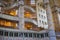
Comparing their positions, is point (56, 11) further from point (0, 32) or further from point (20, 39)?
point (0, 32)

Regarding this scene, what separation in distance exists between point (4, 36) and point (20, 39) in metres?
3.04

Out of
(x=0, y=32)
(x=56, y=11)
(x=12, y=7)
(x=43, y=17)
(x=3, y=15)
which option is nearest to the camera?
(x=0, y=32)

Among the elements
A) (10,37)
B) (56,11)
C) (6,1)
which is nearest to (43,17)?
(56,11)

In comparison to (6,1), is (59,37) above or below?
below

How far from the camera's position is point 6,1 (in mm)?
31547

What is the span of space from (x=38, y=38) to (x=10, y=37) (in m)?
5.34

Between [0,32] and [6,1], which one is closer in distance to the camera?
[0,32]

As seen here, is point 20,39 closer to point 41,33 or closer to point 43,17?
point 41,33

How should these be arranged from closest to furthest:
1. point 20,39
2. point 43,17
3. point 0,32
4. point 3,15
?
point 0,32
point 20,39
point 3,15
point 43,17

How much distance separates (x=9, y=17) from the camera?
26.4 meters

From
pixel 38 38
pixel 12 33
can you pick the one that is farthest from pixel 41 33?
pixel 12 33

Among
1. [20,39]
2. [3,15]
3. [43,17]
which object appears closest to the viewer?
[20,39]

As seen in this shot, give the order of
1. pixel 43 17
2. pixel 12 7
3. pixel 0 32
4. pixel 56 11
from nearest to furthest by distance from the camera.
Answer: pixel 0 32 < pixel 12 7 < pixel 56 11 < pixel 43 17

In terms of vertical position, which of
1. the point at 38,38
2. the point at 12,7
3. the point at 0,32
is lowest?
the point at 38,38
